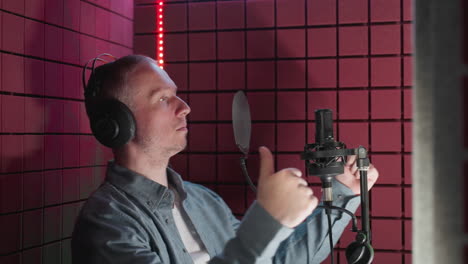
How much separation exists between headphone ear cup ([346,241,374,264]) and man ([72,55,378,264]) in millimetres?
172

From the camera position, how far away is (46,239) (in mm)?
1914

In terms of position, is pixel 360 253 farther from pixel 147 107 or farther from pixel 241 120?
pixel 147 107

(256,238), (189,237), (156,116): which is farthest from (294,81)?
(256,238)

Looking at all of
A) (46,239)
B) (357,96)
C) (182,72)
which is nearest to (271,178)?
(46,239)

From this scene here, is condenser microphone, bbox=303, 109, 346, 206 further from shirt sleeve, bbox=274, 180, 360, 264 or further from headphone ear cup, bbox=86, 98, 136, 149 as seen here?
headphone ear cup, bbox=86, 98, 136, 149

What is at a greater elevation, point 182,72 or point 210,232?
point 182,72

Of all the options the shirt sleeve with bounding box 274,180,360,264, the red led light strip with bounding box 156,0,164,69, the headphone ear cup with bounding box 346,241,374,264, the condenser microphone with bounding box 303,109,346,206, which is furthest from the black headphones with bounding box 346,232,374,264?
the red led light strip with bounding box 156,0,164,69

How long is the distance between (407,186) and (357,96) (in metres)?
0.50

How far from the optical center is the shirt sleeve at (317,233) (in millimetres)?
1540

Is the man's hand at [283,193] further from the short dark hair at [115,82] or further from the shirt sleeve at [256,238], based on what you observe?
the short dark hair at [115,82]

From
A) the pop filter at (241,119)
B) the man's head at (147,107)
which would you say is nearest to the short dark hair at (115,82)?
the man's head at (147,107)

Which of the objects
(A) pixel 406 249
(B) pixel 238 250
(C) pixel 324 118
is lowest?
(A) pixel 406 249

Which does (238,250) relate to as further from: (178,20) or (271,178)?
(178,20)

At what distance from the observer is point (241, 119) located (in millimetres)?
1626
